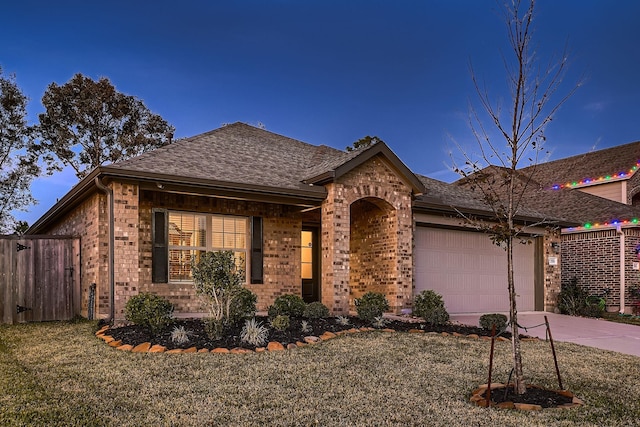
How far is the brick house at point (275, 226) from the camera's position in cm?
934

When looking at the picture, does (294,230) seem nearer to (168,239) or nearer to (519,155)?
(168,239)

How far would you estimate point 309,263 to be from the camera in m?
13.1

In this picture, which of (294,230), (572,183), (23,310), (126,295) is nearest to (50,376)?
(126,295)

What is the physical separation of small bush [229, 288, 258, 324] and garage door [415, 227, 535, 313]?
5069mm

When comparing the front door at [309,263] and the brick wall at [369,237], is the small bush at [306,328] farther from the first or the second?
the front door at [309,263]

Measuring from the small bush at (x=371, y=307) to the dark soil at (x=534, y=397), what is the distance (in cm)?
421

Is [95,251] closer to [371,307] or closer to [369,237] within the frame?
[371,307]

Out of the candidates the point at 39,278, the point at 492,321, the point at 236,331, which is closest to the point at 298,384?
the point at 236,331

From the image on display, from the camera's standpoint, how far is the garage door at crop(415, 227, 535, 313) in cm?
1248

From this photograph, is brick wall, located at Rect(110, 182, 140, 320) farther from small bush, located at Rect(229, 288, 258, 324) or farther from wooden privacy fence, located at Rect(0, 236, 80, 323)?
wooden privacy fence, located at Rect(0, 236, 80, 323)

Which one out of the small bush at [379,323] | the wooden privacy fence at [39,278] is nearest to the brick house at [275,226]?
the wooden privacy fence at [39,278]

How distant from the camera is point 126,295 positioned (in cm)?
873

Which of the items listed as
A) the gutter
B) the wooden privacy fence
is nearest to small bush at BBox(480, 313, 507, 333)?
the gutter

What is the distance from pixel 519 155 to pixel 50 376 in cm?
578
